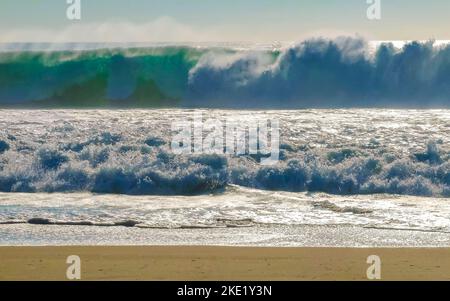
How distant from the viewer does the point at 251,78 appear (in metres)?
24.7

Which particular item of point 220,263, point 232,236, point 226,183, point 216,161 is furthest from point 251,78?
point 220,263

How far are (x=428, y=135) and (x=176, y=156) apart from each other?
5.10 meters

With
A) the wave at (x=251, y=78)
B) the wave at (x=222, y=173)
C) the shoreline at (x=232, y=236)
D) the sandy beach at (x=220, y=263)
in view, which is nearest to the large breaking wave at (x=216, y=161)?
the wave at (x=222, y=173)

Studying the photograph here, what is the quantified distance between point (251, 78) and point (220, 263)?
16.7 meters

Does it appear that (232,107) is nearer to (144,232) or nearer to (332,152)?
(332,152)

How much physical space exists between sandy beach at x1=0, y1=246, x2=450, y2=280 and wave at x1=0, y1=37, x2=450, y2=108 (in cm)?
1384

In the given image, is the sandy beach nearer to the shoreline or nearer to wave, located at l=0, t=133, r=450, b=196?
the shoreline

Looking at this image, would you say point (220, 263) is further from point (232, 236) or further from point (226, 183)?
point (226, 183)

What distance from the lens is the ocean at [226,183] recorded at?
1027cm

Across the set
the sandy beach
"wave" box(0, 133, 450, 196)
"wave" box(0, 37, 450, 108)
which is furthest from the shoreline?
"wave" box(0, 37, 450, 108)

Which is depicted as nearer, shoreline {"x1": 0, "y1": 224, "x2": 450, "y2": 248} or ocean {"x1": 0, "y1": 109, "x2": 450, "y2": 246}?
shoreline {"x1": 0, "y1": 224, "x2": 450, "y2": 248}

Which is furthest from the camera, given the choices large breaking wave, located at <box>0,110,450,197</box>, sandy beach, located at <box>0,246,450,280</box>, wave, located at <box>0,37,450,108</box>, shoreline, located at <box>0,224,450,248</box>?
wave, located at <box>0,37,450,108</box>

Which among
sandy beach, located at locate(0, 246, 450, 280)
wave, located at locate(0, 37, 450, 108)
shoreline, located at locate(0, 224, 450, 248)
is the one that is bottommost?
shoreline, located at locate(0, 224, 450, 248)

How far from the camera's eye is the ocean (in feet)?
33.7
